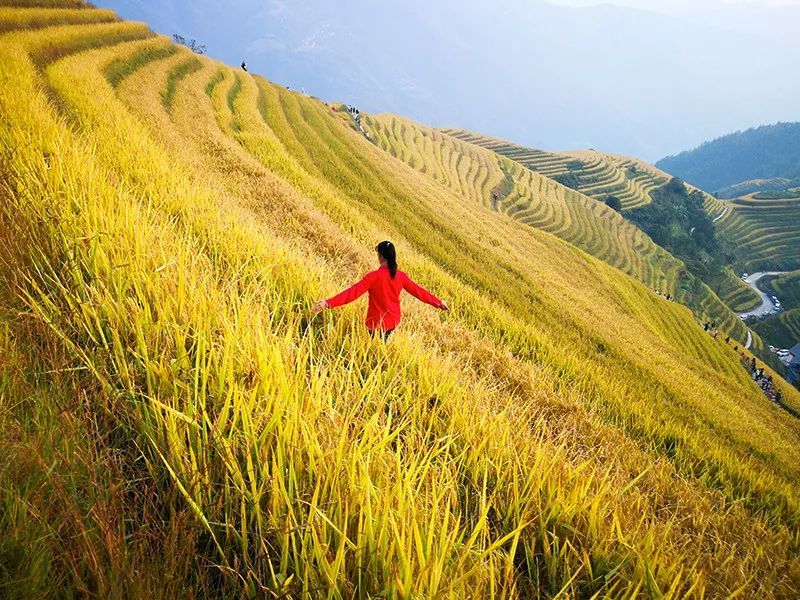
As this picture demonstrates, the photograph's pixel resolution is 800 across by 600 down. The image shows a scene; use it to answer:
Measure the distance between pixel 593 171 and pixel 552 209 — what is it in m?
74.0

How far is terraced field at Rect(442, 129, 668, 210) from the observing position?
490 feet

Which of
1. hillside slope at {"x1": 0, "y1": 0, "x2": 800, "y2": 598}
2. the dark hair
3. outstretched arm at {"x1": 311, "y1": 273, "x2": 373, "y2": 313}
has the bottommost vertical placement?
hillside slope at {"x1": 0, "y1": 0, "x2": 800, "y2": 598}

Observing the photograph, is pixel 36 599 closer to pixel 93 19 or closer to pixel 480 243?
pixel 480 243

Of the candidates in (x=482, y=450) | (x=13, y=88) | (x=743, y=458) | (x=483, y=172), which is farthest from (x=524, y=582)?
(x=483, y=172)

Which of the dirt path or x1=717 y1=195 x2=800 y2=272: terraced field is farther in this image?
→ the dirt path

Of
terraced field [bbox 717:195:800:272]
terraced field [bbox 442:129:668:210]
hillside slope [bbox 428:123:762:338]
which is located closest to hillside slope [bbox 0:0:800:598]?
hillside slope [bbox 428:123:762:338]

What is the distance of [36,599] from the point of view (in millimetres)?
1038

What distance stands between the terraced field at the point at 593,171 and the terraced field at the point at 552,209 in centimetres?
3757

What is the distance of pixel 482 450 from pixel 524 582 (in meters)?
0.76

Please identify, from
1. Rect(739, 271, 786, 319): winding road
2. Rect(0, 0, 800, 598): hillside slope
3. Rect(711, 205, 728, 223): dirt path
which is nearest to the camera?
Rect(0, 0, 800, 598): hillside slope

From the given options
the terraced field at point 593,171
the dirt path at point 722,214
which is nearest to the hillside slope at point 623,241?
the terraced field at point 593,171

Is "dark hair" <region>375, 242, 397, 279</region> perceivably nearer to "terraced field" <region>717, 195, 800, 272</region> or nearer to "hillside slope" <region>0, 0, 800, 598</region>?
"hillside slope" <region>0, 0, 800, 598</region>

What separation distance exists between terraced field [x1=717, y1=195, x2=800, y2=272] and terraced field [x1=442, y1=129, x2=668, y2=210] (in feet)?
111

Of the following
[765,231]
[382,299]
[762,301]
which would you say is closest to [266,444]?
[382,299]
